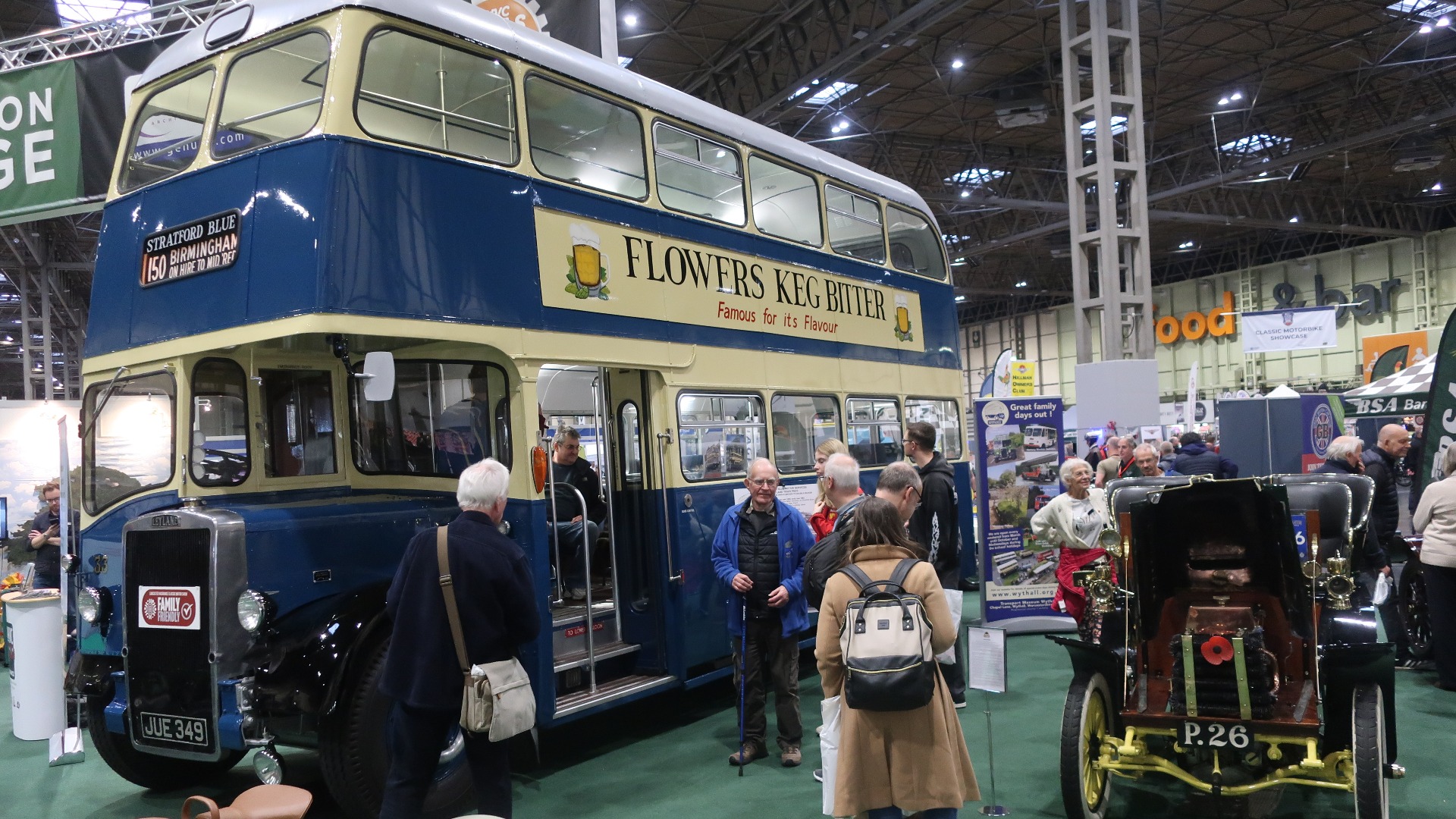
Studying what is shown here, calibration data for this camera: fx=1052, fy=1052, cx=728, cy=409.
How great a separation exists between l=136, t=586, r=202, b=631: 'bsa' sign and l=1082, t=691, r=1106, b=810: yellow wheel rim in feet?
13.8

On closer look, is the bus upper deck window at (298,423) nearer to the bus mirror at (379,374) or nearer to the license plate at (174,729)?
the bus mirror at (379,374)

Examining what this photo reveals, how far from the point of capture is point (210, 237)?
210 inches

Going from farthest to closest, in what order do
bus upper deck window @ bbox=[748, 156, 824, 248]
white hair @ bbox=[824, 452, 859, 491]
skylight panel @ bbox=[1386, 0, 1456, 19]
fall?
skylight panel @ bbox=[1386, 0, 1456, 19], bus upper deck window @ bbox=[748, 156, 824, 248], white hair @ bbox=[824, 452, 859, 491]

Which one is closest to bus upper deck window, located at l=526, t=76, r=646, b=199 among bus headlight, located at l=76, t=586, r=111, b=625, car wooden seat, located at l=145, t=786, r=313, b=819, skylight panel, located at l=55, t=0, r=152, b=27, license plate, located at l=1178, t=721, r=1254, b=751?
bus headlight, located at l=76, t=586, r=111, b=625

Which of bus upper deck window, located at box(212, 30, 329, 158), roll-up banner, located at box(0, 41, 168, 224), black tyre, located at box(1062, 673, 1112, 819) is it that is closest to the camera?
black tyre, located at box(1062, 673, 1112, 819)

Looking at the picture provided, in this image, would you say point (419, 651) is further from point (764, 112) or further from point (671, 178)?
point (764, 112)

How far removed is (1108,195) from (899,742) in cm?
1055

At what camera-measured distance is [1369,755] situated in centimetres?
428

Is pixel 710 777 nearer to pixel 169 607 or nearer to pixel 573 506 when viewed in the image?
pixel 573 506

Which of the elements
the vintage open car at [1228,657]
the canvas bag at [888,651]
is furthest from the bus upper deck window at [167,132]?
the vintage open car at [1228,657]

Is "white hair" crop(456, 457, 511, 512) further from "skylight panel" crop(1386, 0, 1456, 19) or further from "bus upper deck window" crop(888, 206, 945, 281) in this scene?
"skylight panel" crop(1386, 0, 1456, 19)

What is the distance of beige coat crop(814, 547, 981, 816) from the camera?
140 inches

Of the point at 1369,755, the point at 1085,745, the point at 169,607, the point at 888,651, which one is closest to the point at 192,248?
the point at 169,607

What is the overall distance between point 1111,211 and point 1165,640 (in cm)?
837
